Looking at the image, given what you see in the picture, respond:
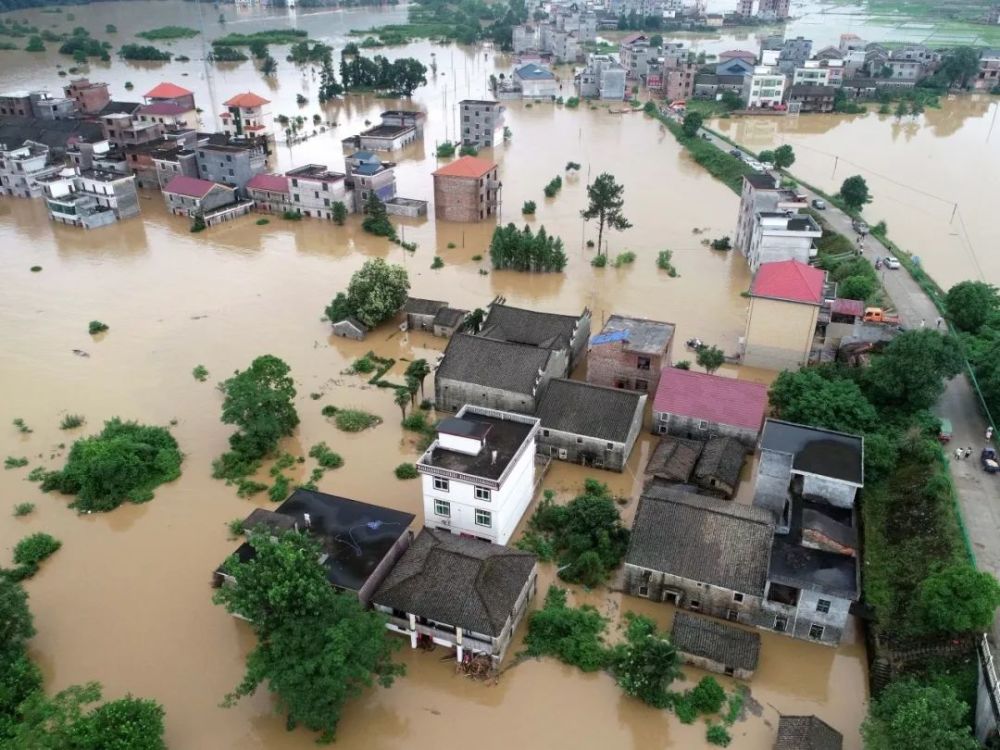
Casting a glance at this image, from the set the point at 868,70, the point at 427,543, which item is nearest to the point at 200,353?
the point at 427,543

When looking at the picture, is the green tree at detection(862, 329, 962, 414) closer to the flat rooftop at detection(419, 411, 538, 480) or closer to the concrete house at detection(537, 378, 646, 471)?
the concrete house at detection(537, 378, 646, 471)

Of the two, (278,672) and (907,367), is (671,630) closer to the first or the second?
(278,672)

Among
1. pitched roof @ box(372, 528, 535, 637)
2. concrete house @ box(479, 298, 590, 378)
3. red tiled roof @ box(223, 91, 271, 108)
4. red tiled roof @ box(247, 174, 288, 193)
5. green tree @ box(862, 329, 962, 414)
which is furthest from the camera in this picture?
red tiled roof @ box(223, 91, 271, 108)

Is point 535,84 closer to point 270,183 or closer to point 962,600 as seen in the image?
point 270,183

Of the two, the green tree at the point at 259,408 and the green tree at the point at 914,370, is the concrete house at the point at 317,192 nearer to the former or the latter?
the green tree at the point at 259,408

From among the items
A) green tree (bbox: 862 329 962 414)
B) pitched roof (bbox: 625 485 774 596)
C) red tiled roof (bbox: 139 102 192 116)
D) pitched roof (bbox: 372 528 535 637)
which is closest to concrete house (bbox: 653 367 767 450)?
green tree (bbox: 862 329 962 414)

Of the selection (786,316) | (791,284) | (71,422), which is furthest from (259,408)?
(791,284)
